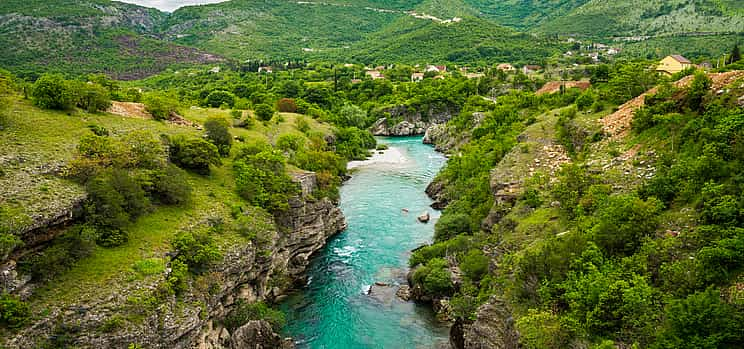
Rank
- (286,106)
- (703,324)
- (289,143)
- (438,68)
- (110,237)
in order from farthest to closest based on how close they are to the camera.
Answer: (438,68), (286,106), (289,143), (110,237), (703,324)

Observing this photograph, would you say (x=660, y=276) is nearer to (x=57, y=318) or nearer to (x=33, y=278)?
(x=57, y=318)

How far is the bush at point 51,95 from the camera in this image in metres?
33.3

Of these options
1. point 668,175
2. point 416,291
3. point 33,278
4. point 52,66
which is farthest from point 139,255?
point 52,66

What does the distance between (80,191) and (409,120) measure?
8624 centimetres

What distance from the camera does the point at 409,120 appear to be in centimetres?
10762

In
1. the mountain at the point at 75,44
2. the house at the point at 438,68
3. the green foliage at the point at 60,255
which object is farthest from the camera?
the house at the point at 438,68

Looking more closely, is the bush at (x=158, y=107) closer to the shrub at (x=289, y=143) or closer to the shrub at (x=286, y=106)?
the shrub at (x=289, y=143)

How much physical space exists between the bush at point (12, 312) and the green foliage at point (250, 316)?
1075cm

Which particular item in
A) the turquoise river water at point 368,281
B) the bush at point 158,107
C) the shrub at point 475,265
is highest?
the bush at point 158,107

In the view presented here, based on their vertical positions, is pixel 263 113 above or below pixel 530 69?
above

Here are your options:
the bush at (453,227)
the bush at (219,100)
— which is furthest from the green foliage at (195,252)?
the bush at (219,100)

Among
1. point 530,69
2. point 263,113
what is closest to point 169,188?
point 263,113

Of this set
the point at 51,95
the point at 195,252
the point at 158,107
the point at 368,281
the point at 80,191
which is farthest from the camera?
the point at 158,107

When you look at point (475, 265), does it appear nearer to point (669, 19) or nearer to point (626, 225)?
point (626, 225)
